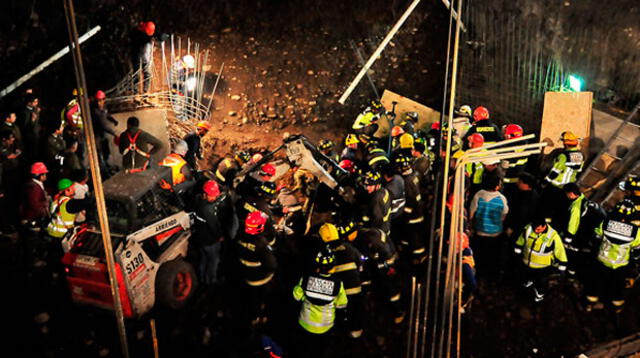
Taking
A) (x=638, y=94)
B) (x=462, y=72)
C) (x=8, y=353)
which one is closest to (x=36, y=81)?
(x=8, y=353)

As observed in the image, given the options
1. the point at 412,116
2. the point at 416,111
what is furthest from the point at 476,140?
the point at 416,111

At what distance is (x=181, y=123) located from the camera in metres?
11.9

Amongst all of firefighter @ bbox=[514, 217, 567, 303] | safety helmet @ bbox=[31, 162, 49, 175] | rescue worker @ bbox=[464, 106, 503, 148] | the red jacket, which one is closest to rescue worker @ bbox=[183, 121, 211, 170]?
safety helmet @ bbox=[31, 162, 49, 175]

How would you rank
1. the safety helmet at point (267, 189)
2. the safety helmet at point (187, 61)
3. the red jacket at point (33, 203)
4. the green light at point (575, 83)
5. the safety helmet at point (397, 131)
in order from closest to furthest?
the safety helmet at point (267, 189) → the red jacket at point (33, 203) → the safety helmet at point (397, 131) → the green light at point (575, 83) → the safety helmet at point (187, 61)

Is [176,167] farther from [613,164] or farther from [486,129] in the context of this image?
[613,164]

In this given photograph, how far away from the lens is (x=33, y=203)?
28.6 ft

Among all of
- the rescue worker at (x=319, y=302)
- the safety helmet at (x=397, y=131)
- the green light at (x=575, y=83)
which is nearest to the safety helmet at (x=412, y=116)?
the safety helmet at (x=397, y=131)

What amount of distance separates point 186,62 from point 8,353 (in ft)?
28.8

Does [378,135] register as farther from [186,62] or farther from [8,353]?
[8,353]

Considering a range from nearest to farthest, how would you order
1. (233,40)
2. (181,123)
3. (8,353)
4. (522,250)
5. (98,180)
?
(98,180)
(8,353)
(522,250)
(181,123)
(233,40)

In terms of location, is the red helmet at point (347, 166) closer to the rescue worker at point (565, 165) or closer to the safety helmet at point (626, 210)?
the rescue worker at point (565, 165)

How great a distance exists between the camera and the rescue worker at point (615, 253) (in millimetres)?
7340

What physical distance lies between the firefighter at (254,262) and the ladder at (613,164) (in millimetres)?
7392

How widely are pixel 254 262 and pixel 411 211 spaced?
304 cm
